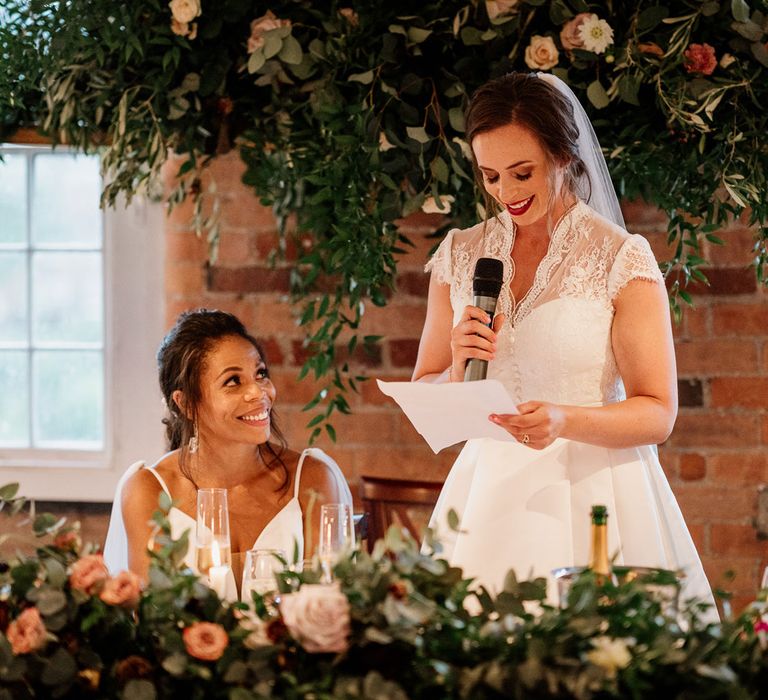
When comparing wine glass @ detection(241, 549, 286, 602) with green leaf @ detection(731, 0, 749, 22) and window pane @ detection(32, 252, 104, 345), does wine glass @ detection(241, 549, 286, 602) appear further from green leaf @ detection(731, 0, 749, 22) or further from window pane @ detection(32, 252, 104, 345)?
window pane @ detection(32, 252, 104, 345)

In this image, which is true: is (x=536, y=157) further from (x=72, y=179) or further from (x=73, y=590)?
(x=72, y=179)

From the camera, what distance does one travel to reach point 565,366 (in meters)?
2.10

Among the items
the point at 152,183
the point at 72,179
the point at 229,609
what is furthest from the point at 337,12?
the point at 229,609

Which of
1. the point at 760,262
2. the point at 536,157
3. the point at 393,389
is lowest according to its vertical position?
the point at 393,389

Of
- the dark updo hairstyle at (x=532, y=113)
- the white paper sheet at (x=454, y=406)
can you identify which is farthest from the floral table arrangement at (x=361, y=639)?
the dark updo hairstyle at (x=532, y=113)

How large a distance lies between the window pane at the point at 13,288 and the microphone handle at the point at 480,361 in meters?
1.90

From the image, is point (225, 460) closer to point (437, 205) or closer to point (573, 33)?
point (437, 205)

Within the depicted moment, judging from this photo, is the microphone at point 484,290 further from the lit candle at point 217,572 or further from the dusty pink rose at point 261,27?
the dusty pink rose at point 261,27

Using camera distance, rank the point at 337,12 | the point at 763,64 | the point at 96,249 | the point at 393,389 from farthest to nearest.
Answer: the point at 96,249
the point at 337,12
the point at 763,64
the point at 393,389

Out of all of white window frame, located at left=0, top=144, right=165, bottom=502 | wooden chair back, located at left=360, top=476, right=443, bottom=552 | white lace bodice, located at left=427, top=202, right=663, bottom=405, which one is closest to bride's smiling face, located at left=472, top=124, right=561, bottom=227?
white lace bodice, located at left=427, top=202, right=663, bottom=405

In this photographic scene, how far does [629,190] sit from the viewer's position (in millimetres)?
2697

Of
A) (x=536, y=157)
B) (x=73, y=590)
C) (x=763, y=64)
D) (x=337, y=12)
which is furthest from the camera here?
(x=337, y=12)

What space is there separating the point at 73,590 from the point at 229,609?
17 centimetres

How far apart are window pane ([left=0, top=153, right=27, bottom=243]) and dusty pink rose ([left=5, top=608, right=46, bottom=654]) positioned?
231 centimetres
